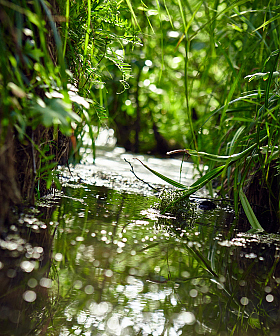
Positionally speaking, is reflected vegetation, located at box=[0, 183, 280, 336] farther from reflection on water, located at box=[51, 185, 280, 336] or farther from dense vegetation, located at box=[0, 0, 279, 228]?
dense vegetation, located at box=[0, 0, 279, 228]

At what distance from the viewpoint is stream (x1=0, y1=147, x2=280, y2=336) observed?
50 centimetres

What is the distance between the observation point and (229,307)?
23.0 inches

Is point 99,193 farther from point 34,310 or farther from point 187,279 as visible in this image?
point 34,310

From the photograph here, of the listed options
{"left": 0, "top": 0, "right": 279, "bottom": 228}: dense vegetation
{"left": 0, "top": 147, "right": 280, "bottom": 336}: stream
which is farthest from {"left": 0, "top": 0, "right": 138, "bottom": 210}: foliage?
{"left": 0, "top": 147, "right": 280, "bottom": 336}: stream

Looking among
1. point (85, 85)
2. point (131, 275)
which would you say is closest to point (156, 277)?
point (131, 275)

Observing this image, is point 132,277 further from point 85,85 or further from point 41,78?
point 85,85

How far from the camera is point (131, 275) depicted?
644 millimetres

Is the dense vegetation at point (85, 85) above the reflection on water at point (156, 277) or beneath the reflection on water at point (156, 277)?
above

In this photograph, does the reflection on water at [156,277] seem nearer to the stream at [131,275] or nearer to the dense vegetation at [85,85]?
the stream at [131,275]

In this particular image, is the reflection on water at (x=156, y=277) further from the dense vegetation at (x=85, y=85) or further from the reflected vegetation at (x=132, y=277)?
the dense vegetation at (x=85, y=85)

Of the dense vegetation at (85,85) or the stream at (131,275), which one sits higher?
the dense vegetation at (85,85)

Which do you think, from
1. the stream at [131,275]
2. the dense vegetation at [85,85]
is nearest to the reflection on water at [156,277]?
the stream at [131,275]

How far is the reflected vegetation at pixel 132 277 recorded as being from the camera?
502 millimetres

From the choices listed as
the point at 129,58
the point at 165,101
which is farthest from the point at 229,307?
the point at 165,101
